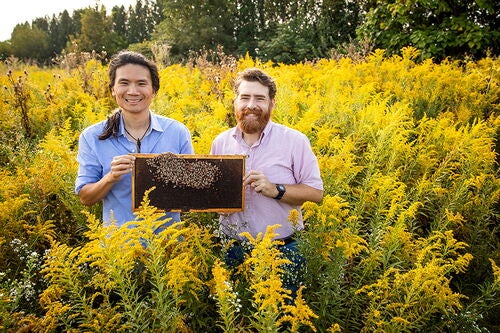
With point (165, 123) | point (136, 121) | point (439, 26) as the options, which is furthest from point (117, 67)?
point (439, 26)

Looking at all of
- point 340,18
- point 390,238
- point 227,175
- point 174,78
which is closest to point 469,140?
point 390,238

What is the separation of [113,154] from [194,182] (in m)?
0.68

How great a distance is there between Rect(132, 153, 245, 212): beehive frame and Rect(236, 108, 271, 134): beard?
0.34m

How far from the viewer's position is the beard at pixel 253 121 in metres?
2.75

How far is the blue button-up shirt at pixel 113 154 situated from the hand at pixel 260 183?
0.66 meters

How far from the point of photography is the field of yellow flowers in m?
1.87

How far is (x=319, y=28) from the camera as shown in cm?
1662

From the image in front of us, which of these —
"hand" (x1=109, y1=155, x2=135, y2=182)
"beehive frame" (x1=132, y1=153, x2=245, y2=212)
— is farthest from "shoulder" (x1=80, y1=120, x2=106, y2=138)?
"beehive frame" (x1=132, y1=153, x2=245, y2=212)

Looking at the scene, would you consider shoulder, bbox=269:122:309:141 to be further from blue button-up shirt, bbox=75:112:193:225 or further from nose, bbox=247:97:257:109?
blue button-up shirt, bbox=75:112:193:225

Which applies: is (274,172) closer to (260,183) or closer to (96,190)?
(260,183)

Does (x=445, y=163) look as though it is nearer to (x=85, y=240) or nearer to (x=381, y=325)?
(x=381, y=325)

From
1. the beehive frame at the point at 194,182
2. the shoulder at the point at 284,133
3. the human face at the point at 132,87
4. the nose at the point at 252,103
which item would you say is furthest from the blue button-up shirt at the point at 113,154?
the shoulder at the point at 284,133

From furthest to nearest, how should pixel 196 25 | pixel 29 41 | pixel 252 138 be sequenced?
pixel 29 41 < pixel 196 25 < pixel 252 138

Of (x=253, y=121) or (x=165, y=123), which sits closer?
(x=253, y=121)
